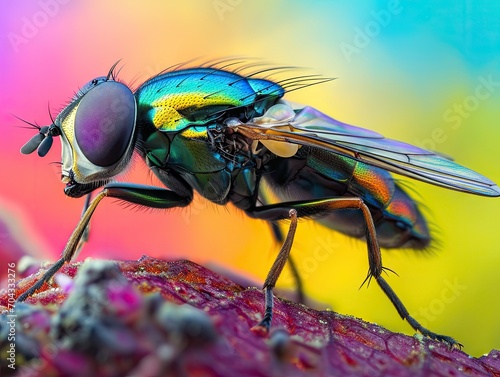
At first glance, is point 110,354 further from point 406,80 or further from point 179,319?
point 406,80

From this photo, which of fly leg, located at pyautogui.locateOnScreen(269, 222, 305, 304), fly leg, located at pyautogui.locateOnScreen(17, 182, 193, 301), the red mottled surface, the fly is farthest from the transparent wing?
the red mottled surface

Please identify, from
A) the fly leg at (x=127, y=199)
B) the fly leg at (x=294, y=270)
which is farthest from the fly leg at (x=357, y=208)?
the fly leg at (x=294, y=270)

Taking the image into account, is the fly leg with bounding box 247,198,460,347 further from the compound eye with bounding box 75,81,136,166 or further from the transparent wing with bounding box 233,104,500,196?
the compound eye with bounding box 75,81,136,166

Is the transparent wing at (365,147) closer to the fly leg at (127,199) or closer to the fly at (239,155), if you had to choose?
the fly at (239,155)

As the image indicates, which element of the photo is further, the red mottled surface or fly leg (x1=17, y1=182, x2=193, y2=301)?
fly leg (x1=17, y1=182, x2=193, y2=301)

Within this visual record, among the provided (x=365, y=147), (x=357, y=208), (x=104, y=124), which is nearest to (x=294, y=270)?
(x=357, y=208)

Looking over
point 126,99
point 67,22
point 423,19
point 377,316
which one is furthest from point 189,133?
point 423,19

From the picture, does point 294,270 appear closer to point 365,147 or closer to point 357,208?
point 357,208
